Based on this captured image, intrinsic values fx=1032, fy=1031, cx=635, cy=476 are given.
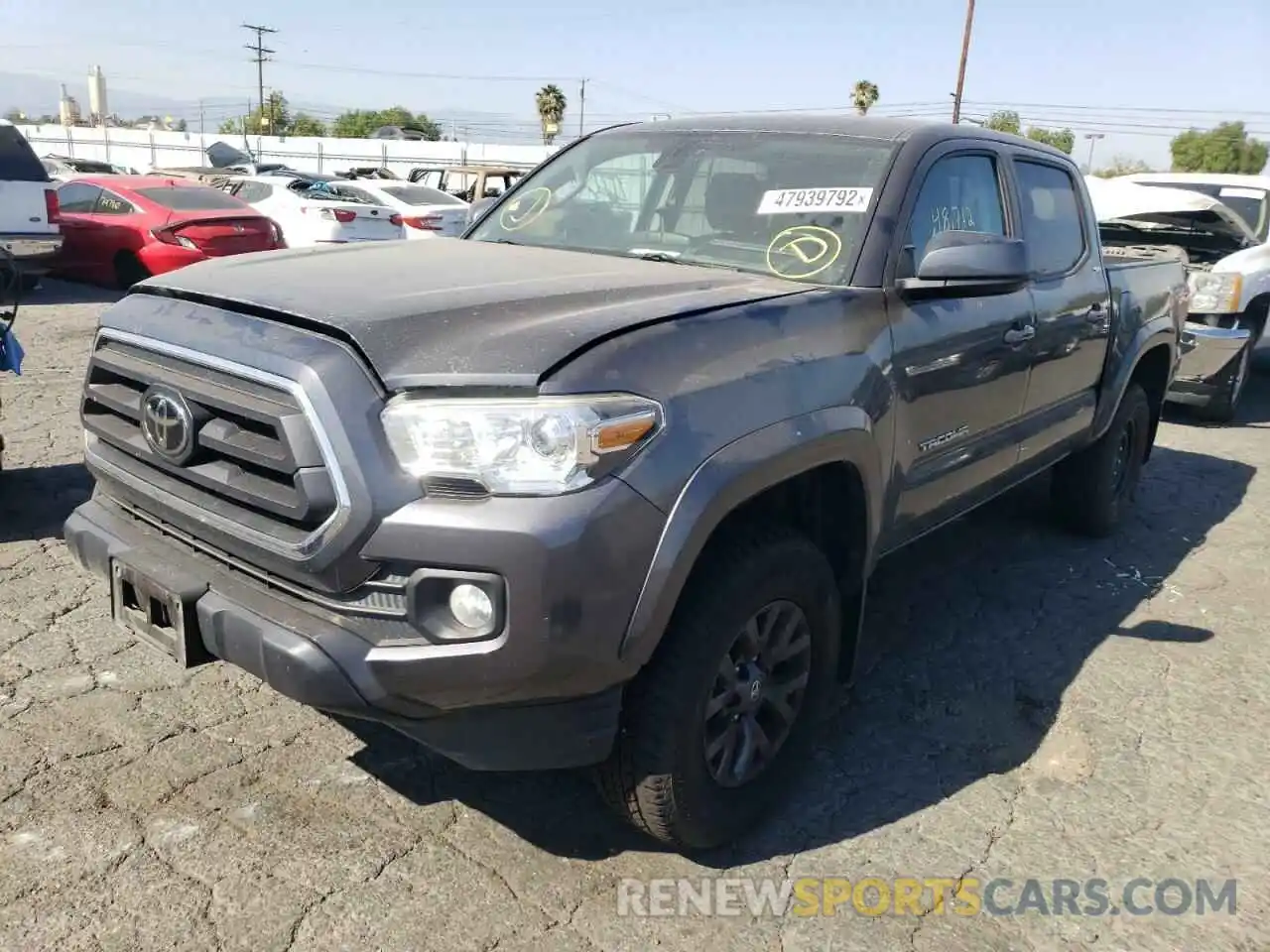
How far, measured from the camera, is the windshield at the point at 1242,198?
920cm

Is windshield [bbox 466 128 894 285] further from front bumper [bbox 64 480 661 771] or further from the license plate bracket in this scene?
the license plate bracket

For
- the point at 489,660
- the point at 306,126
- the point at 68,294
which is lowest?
the point at 68,294

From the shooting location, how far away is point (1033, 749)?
3305 millimetres

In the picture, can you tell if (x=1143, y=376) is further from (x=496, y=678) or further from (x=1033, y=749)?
(x=496, y=678)

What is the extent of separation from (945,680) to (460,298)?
230 centimetres

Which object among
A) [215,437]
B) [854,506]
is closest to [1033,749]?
[854,506]

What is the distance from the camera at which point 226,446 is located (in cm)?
230

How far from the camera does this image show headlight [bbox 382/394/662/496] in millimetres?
2059

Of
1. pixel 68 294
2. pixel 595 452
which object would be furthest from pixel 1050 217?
pixel 68 294

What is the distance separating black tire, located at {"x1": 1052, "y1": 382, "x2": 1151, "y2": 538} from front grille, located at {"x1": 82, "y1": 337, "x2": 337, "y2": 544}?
161 inches

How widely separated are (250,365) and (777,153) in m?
1.94

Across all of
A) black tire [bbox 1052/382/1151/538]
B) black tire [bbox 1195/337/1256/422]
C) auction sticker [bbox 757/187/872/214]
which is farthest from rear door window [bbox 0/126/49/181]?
black tire [bbox 1195/337/1256/422]

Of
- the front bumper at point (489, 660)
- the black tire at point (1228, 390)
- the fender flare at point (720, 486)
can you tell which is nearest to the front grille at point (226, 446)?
the front bumper at point (489, 660)

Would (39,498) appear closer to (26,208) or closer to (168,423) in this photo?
(168,423)
